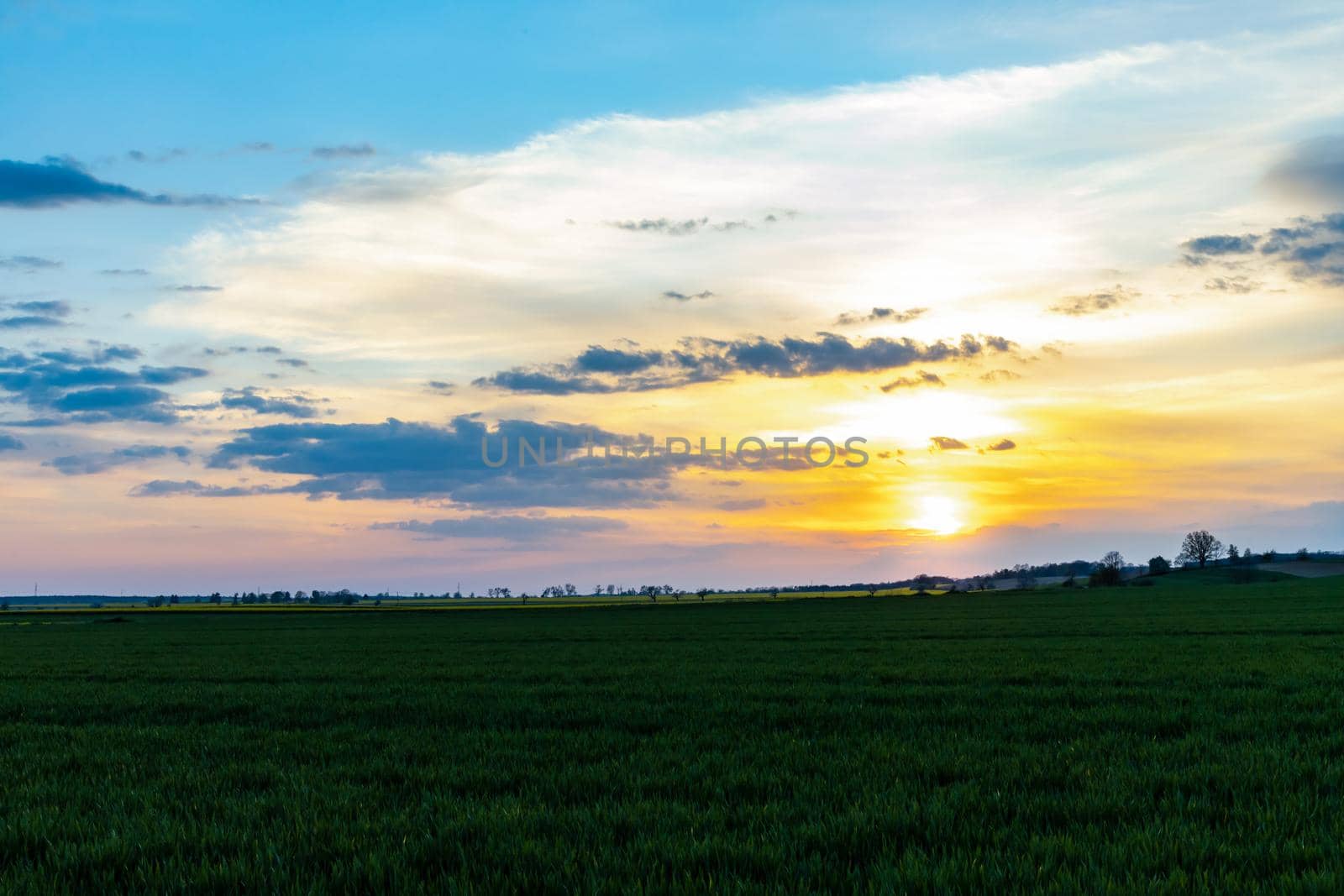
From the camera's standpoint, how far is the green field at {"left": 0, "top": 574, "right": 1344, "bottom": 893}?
6.39 meters

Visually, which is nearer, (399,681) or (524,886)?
(524,886)

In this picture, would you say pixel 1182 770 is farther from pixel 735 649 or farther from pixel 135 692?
pixel 735 649

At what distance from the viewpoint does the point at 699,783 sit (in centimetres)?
930

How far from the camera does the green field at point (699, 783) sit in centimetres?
639

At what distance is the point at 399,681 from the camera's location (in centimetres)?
2453

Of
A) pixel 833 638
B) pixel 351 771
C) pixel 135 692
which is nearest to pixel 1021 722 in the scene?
pixel 351 771

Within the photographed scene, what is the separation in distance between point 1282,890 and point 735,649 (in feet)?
99.2

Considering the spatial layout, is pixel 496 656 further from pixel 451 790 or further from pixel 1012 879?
pixel 1012 879

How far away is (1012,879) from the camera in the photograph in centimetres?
597

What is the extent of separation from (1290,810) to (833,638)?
36237 mm

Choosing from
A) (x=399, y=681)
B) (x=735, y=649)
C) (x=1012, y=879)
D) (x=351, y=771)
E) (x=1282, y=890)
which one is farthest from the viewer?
(x=735, y=649)

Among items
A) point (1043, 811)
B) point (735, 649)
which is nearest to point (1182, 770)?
point (1043, 811)

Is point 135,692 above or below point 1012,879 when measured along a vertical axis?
below

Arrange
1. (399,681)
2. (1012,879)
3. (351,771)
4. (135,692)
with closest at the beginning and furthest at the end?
(1012,879) < (351,771) < (135,692) < (399,681)
